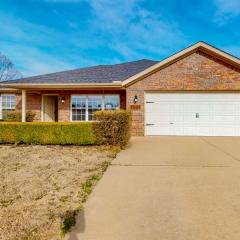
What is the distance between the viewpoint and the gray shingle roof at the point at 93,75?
1698 cm

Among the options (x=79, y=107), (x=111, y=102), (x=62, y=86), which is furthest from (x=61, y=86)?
(x=111, y=102)

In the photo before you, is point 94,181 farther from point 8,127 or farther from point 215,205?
point 8,127

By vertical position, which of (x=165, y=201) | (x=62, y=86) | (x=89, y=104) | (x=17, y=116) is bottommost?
(x=165, y=201)

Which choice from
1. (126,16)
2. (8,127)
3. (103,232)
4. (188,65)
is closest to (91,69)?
(126,16)

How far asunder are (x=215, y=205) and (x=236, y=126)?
440 inches

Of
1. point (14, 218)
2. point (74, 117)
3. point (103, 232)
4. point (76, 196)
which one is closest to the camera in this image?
point (103, 232)

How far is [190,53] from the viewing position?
589 inches

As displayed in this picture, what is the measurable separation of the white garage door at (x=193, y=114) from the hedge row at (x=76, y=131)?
371 cm

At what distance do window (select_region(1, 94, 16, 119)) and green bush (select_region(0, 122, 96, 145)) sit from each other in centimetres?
766

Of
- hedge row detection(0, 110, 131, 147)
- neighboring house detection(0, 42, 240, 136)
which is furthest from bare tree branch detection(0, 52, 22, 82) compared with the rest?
hedge row detection(0, 110, 131, 147)

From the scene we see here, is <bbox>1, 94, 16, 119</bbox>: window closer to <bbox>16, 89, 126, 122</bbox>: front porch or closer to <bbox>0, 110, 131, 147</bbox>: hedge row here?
<bbox>16, 89, 126, 122</bbox>: front porch

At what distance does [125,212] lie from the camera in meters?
4.54

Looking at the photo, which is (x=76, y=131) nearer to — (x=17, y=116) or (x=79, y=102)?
(x=79, y=102)

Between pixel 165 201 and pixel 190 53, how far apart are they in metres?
11.5
